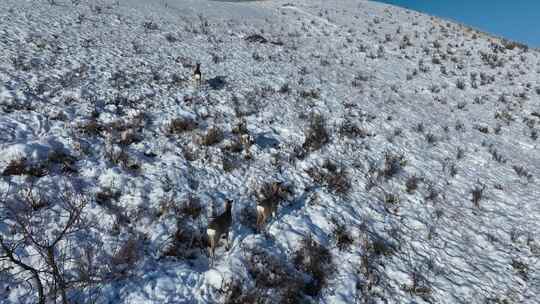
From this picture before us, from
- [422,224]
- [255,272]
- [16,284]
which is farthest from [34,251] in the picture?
[422,224]

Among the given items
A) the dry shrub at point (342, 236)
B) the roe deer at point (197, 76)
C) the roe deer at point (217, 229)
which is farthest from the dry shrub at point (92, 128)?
the dry shrub at point (342, 236)

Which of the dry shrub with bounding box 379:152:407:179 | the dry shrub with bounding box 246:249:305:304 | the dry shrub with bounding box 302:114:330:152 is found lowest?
the dry shrub with bounding box 246:249:305:304

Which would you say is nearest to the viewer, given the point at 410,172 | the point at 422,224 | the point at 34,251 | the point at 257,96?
the point at 34,251

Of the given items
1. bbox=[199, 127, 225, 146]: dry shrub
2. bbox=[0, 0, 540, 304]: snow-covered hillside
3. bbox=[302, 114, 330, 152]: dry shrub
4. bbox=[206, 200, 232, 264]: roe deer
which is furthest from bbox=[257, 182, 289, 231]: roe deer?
bbox=[302, 114, 330, 152]: dry shrub

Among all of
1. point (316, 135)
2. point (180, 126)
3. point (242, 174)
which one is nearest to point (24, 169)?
point (180, 126)

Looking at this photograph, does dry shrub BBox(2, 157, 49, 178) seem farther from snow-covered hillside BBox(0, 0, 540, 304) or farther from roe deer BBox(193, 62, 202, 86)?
roe deer BBox(193, 62, 202, 86)

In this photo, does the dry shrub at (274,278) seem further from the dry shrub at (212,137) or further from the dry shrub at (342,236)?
the dry shrub at (212,137)

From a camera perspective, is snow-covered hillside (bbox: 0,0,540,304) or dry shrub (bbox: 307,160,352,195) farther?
dry shrub (bbox: 307,160,352,195)

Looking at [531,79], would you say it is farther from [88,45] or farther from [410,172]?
[88,45]
